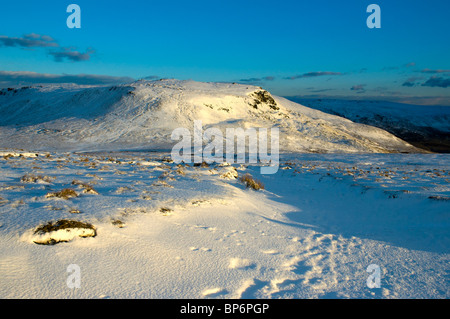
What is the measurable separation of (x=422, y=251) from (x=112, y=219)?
6.89 m

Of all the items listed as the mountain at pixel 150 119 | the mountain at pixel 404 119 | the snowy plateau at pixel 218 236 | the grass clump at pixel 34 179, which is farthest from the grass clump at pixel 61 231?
the mountain at pixel 404 119

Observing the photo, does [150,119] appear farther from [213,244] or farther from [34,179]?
[213,244]

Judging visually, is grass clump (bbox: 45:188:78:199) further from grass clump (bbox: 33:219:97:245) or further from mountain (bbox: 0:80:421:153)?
mountain (bbox: 0:80:421:153)

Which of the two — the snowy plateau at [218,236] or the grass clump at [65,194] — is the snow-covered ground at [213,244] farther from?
the grass clump at [65,194]

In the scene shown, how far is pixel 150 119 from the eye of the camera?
5184 centimetres

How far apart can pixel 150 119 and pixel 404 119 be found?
118551mm

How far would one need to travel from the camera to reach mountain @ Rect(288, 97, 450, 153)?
106194 millimetres

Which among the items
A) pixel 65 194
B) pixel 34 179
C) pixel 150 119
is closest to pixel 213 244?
pixel 65 194

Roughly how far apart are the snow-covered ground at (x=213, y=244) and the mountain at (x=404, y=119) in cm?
10414

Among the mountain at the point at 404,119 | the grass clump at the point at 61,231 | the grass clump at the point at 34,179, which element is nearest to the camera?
the grass clump at the point at 61,231

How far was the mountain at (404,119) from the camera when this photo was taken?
348 ft

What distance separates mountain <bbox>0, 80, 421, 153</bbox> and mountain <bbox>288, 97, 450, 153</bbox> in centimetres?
4424

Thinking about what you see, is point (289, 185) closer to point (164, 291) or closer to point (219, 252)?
point (219, 252)
